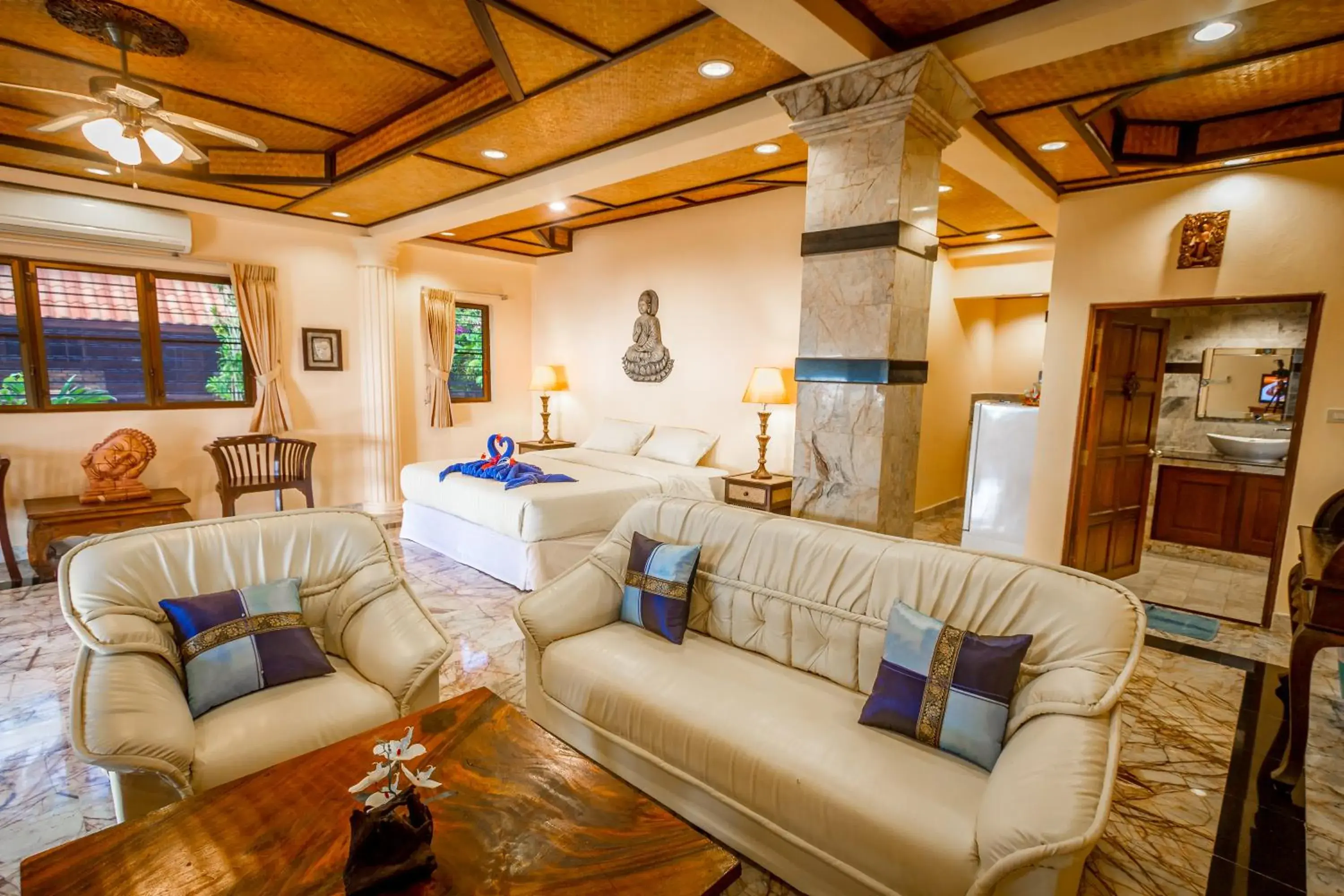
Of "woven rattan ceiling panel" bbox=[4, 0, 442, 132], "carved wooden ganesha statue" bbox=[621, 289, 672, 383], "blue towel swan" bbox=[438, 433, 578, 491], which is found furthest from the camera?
"carved wooden ganesha statue" bbox=[621, 289, 672, 383]

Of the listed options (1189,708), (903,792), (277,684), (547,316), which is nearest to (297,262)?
(547,316)

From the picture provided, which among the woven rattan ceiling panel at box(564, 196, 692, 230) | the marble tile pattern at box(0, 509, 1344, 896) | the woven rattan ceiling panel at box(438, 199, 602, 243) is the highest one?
the woven rattan ceiling panel at box(564, 196, 692, 230)

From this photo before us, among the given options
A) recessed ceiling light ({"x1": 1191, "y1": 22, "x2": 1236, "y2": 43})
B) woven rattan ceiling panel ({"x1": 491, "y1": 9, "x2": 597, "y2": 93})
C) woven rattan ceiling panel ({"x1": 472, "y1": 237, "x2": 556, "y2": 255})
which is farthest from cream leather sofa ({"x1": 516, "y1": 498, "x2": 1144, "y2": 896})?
woven rattan ceiling panel ({"x1": 472, "y1": 237, "x2": 556, "y2": 255})

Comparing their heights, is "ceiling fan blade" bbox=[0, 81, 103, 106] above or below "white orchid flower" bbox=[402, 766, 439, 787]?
above

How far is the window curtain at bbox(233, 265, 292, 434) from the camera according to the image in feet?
17.1

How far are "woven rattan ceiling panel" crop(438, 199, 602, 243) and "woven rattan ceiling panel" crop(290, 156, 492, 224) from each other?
624 millimetres

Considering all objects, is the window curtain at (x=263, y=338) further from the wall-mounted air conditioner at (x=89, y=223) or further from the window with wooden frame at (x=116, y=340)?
the wall-mounted air conditioner at (x=89, y=223)

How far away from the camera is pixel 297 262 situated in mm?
5543

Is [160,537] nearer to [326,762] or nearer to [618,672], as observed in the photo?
[326,762]

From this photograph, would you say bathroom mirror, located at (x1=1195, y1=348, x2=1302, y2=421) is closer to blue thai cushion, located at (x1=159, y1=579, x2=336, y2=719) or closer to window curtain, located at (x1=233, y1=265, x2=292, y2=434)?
blue thai cushion, located at (x1=159, y1=579, x2=336, y2=719)

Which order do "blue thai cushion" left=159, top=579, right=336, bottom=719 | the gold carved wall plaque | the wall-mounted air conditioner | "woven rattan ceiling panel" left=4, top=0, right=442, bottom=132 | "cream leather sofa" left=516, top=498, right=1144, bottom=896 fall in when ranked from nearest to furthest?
"cream leather sofa" left=516, top=498, right=1144, bottom=896 → "blue thai cushion" left=159, top=579, right=336, bottom=719 → "woven rattan ceiling panel" left=4, top=0, right=442, bottom=132 → the gold carved wall plaque → the wall-mounted air conditioner

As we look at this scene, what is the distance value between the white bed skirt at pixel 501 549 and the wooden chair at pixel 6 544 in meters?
2.44

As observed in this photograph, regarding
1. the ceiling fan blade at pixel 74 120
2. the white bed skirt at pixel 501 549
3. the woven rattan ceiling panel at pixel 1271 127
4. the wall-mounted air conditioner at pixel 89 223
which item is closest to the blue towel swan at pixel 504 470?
the white bed skirt at pixel 501 549

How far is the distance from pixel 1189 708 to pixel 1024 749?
6.65 ft
